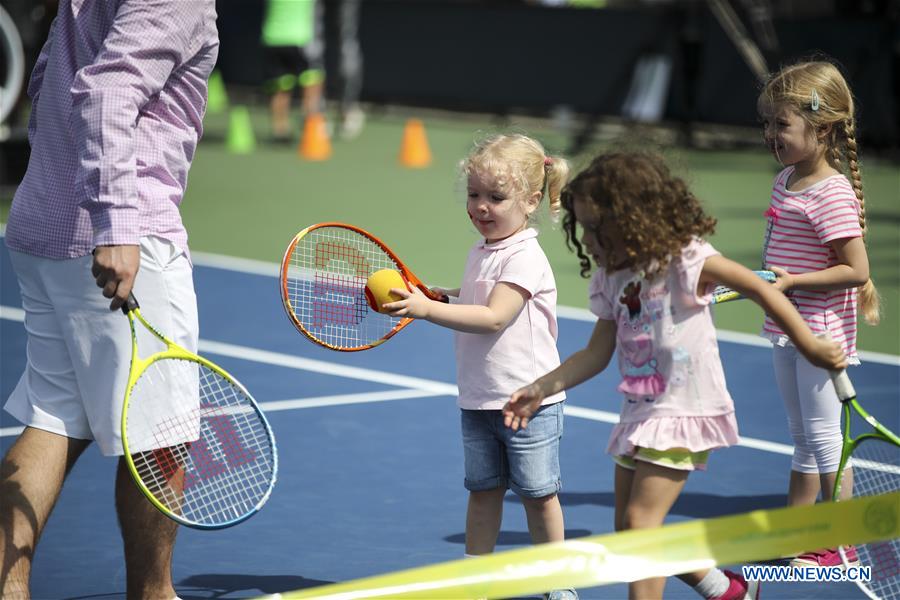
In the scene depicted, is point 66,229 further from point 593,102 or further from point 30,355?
point 593,102

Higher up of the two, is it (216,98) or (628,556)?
(216,98)

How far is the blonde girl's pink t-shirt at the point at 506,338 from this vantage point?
397 cm

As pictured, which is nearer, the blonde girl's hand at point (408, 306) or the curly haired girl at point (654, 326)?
the curly haired girl at point (654, 326)

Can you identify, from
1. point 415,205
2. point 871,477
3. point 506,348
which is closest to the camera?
point 506,348

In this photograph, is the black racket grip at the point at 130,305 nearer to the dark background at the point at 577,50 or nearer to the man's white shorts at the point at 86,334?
the man's white shorts at the point at 86,334

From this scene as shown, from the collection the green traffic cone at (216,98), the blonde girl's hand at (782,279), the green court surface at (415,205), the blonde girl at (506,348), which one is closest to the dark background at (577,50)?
the green court surface at (415,205)

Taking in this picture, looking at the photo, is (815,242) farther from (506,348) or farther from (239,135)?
(239,135)

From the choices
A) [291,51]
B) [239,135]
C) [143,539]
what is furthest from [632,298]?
[291,51]

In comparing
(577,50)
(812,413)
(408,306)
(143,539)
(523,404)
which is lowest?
(143,539)

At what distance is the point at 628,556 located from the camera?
3338mm

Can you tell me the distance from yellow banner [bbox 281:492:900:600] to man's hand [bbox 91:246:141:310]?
0.81 metres

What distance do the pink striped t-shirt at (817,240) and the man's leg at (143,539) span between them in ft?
6.16

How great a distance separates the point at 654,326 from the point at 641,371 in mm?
118

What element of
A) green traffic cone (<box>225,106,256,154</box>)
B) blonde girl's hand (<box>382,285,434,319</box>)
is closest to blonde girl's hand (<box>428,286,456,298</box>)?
blonde girl's hand (<box>382,285,434,319</box>)
